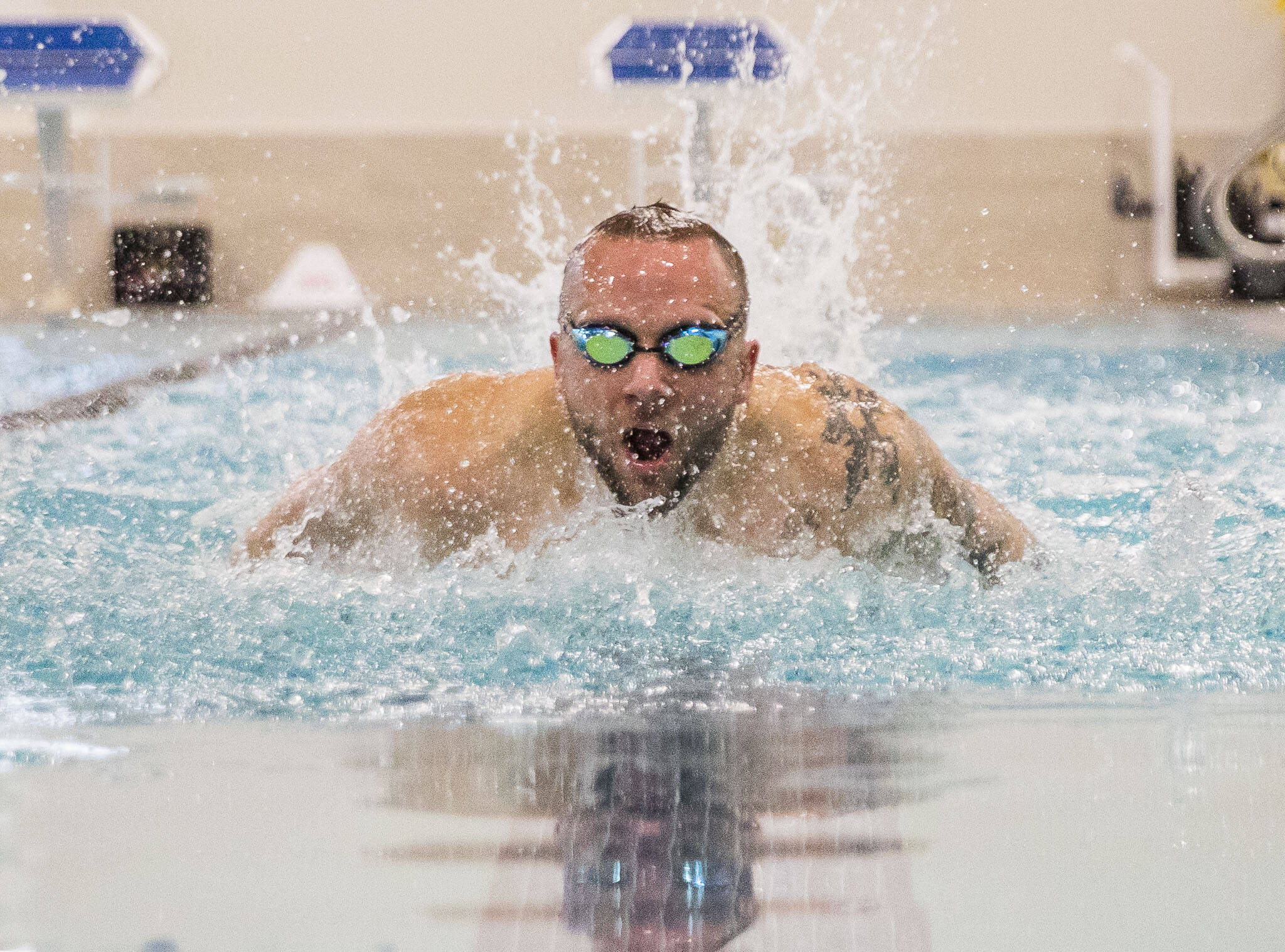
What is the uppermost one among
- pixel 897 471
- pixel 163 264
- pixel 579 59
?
pixel 579 59

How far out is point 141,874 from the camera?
3.10 ft

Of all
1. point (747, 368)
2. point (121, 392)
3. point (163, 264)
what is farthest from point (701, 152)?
point (747, 368)

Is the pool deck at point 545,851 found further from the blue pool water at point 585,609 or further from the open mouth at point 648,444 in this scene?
the open mouth at point 648,444

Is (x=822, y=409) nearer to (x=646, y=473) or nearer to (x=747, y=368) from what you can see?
(x=747, y=368)

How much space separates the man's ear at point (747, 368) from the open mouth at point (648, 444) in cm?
13

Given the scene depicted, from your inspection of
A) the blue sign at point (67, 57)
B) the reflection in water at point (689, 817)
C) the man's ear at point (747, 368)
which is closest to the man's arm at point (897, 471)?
the man's ear at point (747, 368)

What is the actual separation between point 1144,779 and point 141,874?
0.75 metres

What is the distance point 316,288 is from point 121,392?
268cm

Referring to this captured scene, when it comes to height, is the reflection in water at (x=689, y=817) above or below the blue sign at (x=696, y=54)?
below

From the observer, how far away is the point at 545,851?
971 millimetres

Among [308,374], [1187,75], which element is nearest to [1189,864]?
[308,374]

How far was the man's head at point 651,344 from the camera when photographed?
5.59 ft

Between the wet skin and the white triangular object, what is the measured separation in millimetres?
4471

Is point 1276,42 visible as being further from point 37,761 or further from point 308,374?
point 37,761
